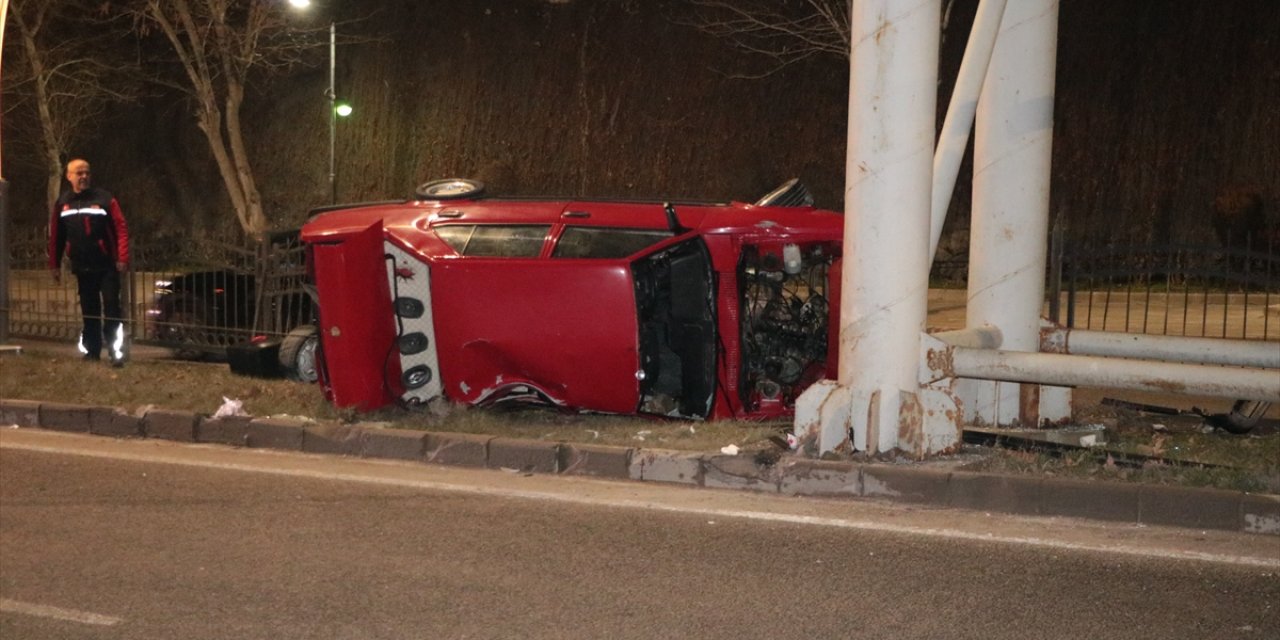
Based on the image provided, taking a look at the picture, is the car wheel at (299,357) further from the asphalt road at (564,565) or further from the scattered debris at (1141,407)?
the scattered debris at (1141,407)

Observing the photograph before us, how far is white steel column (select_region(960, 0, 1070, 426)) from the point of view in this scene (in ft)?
29.1

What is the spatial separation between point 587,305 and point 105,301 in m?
5.76

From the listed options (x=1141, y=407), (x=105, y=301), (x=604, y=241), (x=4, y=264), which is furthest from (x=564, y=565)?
(x=4, y=264)

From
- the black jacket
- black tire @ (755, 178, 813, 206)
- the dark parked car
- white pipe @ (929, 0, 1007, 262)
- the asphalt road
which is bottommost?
the asphalt road

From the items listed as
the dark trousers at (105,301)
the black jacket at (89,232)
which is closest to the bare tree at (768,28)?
the black jacket at (89,232)

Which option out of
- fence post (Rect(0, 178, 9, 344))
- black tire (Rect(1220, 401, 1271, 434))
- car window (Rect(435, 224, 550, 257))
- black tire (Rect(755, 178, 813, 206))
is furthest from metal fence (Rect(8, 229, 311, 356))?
black tire (Rect(1220, 401, 1271, 434))

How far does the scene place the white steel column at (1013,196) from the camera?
888 centimetres

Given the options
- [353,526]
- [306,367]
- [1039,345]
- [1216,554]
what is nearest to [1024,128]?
[1039,345]

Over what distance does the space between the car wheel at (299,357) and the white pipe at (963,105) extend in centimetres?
574

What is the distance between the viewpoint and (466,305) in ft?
29.9

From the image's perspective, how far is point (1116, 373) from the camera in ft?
24.4

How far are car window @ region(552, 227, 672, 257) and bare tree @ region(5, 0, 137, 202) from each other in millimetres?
21652

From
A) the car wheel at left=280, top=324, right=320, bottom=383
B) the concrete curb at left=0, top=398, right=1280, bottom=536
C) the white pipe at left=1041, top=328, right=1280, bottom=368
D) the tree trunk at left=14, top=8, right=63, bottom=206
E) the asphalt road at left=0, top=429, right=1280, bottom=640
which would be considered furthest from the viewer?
the tree trunk at left=14, top=8, right=63, bottom=206

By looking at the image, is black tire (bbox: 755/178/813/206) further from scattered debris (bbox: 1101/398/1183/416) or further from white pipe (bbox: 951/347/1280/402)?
scattered debris (bbox: 1101/398/1183/416)
